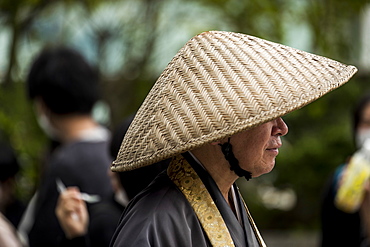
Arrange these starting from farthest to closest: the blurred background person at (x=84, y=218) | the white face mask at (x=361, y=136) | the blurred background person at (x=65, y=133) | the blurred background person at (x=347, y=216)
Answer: the white face mask at (x=361, y=136) < the blurred background person at (x=347, y=216) < the blurred background person at (x=65, y=133) < the blurred background person at (x=84, y=218)

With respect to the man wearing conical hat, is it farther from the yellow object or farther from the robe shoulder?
the yellow object

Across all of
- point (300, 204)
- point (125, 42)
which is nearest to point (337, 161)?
point (300, 204)

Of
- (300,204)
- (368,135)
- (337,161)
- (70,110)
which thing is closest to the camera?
(70,110)

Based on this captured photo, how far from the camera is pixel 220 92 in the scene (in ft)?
6.91

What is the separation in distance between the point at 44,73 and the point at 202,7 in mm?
4121

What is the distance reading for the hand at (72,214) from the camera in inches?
135

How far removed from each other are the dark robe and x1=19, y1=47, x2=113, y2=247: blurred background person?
1.70m

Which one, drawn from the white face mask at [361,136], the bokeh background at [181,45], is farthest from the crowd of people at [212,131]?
the bokeh background at [181,45]

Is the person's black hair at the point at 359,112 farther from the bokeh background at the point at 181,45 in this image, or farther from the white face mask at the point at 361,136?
the bokeh background at the point at 181,45

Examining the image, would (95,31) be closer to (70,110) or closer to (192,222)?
(70,110)

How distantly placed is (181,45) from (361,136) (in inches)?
143

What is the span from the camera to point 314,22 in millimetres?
7086

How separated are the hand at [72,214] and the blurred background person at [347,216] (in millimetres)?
1933

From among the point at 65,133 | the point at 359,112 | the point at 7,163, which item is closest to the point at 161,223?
the point at 65,133
